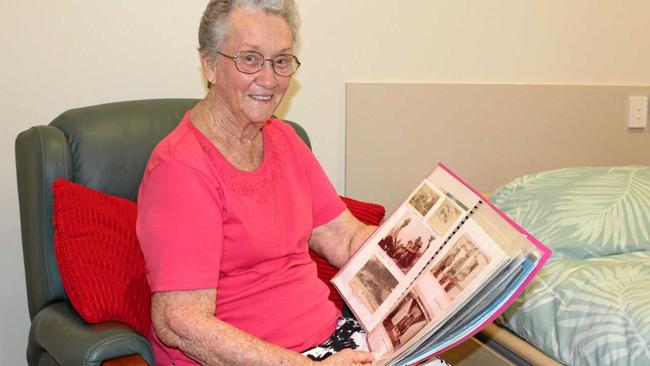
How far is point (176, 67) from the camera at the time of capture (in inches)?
69.4

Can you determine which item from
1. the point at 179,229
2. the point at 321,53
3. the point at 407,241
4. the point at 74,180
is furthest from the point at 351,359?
the point at 321,53

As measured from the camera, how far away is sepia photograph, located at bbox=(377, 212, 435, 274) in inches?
43.6

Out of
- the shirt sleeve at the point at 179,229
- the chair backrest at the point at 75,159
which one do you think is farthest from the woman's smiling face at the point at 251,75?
the chair backrest at the point at 75,159

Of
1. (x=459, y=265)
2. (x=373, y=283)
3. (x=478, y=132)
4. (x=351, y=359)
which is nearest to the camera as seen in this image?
(x=459, y=265)

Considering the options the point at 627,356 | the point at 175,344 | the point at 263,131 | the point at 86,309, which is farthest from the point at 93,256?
the point at 627,356

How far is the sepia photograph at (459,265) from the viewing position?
925 mm

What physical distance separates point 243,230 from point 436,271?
14.0 inches

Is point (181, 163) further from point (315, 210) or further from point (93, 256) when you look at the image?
point (315, 210)

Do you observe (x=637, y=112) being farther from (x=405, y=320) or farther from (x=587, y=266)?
(x=405, y=320)

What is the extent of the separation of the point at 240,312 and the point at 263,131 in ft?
1.27

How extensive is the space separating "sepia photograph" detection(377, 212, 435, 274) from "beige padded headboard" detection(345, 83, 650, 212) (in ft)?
2.73

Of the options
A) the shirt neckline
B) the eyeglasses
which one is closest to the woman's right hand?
the shirt neckline

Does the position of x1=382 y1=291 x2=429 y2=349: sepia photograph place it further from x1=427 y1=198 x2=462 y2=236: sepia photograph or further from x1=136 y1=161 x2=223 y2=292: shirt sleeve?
x1=136 y1=161 x2=223 y2=292: shirt sleeve

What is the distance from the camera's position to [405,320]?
1.02 metres
